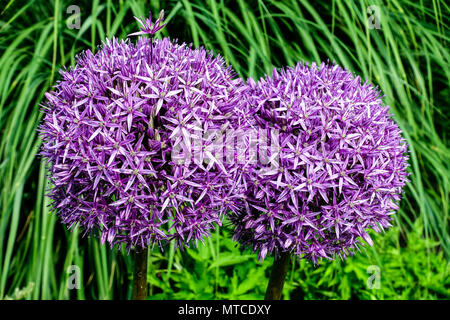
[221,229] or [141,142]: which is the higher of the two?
[141,142]

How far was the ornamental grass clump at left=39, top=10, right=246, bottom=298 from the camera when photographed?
51.6 inches

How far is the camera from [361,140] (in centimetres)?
143

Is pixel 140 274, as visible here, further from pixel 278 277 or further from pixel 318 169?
pixel 318 169

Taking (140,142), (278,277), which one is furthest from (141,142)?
(278,277)

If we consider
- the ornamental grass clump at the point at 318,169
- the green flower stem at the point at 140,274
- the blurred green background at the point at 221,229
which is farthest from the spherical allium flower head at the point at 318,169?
the blurred green background at the point at 221,229

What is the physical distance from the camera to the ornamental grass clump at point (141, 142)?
1311mm

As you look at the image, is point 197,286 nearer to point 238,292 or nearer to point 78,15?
point 238,292

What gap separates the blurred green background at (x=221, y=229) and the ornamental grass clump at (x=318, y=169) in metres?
0.76

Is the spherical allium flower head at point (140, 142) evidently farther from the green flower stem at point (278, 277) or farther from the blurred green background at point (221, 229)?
the blurred green background at point (221, 229)

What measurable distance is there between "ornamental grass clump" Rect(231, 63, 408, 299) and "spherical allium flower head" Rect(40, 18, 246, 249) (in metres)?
0.12

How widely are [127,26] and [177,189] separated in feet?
5.13

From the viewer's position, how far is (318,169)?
1.38 metres

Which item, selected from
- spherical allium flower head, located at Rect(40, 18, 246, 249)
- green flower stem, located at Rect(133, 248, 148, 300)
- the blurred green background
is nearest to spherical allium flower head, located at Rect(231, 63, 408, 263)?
spherical allium flower head, located at Rect(40, 18, 246, 249)
